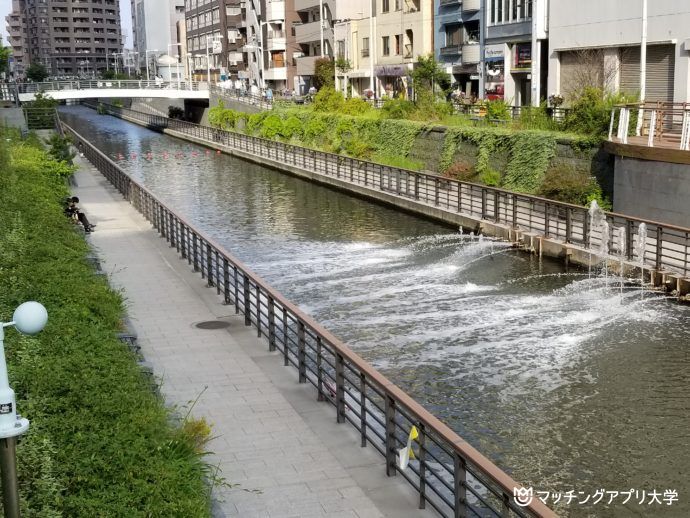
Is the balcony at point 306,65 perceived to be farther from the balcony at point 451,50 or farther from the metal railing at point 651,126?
the metal railing at point 651,126

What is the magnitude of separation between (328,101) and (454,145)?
17773 mm

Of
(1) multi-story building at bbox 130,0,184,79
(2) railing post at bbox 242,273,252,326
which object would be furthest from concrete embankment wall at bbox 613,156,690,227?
(1) multi-story building at bbox 130,0,184,79

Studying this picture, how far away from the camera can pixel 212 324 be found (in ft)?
53.2

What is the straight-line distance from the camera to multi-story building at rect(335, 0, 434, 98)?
64.3m

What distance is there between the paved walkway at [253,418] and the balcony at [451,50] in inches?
1660

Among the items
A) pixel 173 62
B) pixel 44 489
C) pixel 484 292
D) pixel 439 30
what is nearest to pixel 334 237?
pixel 484 292

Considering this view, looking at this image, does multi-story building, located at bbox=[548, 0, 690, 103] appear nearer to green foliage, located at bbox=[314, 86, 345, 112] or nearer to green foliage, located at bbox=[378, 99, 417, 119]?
green foliage, located at bbox=[378, 99, 417, 119]

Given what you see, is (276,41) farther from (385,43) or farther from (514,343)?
(514,343)

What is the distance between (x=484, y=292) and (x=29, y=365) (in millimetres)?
14181

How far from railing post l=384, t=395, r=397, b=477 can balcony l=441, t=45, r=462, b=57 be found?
51741mm

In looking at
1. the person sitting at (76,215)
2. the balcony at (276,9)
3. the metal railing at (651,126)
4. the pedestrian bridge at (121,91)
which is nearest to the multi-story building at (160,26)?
the balcony at (276,9)

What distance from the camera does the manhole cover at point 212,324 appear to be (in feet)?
52.5

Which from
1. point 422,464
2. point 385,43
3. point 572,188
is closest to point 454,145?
point 572,188

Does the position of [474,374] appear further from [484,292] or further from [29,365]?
[29,365]
